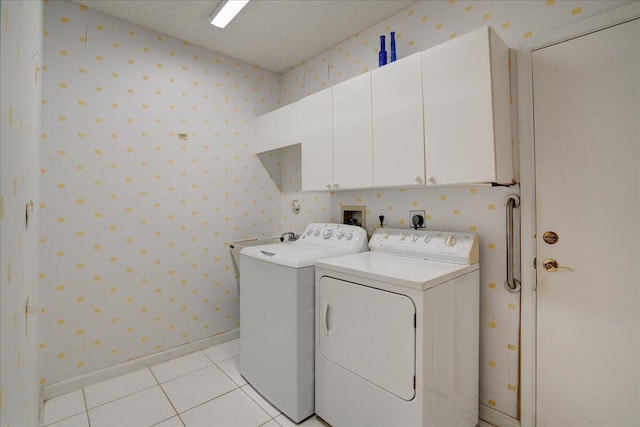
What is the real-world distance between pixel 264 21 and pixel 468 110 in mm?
1757

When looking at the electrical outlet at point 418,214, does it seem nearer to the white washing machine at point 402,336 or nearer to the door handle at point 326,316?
the white washing machine at point 402,336

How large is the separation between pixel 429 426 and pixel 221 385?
1.51 metres

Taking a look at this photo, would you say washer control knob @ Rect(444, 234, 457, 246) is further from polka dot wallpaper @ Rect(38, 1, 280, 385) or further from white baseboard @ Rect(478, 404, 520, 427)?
polka dot wallpaper @ Rect(38, 1, 280, 385)

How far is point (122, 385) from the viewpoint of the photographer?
2.15m

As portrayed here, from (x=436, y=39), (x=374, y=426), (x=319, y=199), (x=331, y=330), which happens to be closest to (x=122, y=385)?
(x=331, y=330)

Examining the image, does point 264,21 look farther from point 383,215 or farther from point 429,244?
point 429,244

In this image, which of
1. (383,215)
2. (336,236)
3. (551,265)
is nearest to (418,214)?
(383,215)

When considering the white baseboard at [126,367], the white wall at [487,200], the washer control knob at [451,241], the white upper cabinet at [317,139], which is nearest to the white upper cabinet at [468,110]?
the white wall at [487,200]

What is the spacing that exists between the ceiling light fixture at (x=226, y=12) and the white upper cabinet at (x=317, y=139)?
2.55 feet

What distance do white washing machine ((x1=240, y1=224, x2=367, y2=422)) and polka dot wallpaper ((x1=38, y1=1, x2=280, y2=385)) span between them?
2.35 feet

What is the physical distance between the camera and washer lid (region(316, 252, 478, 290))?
1349 millimetres

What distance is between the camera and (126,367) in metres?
2.28

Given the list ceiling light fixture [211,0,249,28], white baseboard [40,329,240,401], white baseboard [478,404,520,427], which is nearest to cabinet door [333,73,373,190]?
ceiling light fixture [211,0,249,28]

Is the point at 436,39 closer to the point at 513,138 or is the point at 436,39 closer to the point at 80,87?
the point at 513,138
